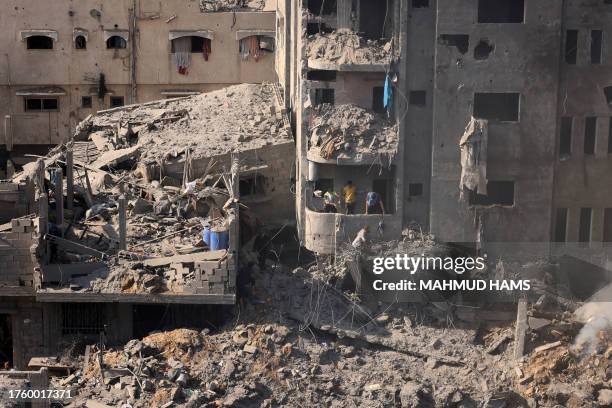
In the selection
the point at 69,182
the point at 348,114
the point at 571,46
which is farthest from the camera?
the point at 69,182

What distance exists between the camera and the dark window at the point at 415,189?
135 ft

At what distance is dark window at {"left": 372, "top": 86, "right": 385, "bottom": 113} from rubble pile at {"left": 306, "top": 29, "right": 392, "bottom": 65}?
99 centimetres

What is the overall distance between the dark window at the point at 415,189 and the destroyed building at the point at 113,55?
17883mm

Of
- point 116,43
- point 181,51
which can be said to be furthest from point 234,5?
point 116,43

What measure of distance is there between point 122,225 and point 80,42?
20991mm

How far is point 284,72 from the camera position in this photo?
161 feet

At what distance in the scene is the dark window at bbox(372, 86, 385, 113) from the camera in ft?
134

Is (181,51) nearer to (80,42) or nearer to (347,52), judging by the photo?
(80,42)

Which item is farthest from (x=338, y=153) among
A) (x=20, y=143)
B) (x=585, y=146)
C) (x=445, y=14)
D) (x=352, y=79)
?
(x=20, y=143)

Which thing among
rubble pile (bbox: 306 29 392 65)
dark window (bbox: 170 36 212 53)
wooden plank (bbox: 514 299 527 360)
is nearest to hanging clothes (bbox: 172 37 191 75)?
dark window (bbox: 170 36 212 53)

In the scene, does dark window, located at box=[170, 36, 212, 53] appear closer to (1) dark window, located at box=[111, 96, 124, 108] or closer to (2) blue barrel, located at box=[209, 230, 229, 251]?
(1) dark window, located at box=[111, 96, 124, 108]

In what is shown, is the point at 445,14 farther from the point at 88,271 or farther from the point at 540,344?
the point at 88,271

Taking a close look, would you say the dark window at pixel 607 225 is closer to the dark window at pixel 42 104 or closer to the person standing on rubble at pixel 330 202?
the person standing on rubble at pixel 330 202

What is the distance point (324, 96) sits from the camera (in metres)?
41.2
